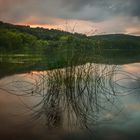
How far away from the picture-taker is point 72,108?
15.0 feet

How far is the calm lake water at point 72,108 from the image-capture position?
348cm

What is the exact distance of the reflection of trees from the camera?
13.5 feet

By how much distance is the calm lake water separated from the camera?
3482 millimetres

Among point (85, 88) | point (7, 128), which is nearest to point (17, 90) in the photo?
point (85, 88)

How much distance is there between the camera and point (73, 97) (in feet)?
16.6

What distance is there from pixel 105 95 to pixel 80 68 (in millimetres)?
667

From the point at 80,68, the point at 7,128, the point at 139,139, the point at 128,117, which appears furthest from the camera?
the point at 80,68

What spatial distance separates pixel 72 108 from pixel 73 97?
49cm

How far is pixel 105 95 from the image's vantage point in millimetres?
5504

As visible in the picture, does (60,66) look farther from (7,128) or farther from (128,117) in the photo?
(7,128)

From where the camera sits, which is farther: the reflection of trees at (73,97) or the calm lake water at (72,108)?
the reflection of trees at (73,97)

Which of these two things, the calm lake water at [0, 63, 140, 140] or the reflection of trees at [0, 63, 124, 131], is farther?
the reflection of trees at [0, 63, 124, 131]

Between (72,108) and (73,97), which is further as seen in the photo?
(73,97)

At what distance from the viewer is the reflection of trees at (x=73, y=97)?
13.5ft
